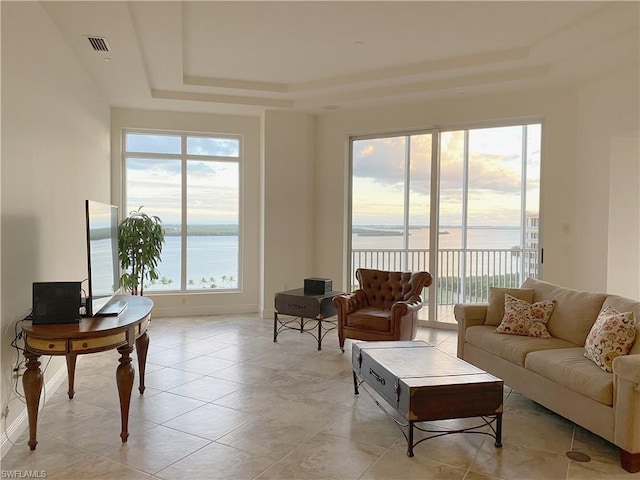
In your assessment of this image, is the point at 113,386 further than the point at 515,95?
No

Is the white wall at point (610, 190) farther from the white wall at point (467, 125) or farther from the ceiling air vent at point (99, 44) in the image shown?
the ceiling air vent at point (99, 44)

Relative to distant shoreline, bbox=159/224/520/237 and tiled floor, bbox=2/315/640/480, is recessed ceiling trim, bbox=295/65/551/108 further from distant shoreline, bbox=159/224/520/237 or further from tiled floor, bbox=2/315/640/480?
tiled floor, bbox=2/315/640/480

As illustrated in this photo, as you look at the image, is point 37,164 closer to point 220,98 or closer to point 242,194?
point 220,98

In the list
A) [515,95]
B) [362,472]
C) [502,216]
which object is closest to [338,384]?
[362,472]

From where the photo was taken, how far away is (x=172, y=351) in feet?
17.5

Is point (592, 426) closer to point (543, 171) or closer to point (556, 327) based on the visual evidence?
point (556, 327)

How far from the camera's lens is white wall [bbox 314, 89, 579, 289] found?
5.71 metres

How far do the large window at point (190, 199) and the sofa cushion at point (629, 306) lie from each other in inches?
209

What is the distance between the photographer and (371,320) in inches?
199

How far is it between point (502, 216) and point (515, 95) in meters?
1.57

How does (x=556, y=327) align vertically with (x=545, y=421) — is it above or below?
above

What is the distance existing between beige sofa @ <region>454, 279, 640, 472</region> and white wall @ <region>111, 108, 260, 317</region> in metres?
3.92

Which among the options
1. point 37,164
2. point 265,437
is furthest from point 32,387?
point 37,164

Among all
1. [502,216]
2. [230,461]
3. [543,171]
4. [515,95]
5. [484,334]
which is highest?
[515,95]
